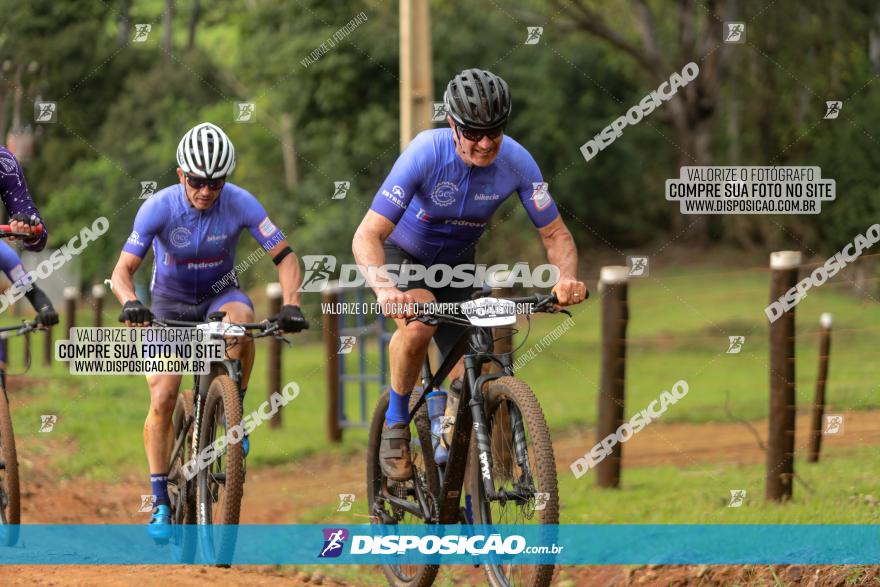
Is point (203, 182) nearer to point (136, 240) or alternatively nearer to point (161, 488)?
point (136, 240)

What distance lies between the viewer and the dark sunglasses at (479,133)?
6.68 m

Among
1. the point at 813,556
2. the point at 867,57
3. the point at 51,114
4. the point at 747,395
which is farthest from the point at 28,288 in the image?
the point at 867,57

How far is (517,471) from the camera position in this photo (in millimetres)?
6391

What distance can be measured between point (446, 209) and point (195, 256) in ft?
5.68

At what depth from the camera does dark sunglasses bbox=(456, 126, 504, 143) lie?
6.68 m

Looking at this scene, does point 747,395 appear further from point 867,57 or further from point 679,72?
point 679,72

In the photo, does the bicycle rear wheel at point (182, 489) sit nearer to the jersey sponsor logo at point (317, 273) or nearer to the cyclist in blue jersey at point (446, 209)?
the cyclist in blue jersey at point (446, 209)

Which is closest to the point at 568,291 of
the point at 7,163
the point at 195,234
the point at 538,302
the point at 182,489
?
the point at 538,302

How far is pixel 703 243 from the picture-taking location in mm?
31406

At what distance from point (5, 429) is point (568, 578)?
3.61m

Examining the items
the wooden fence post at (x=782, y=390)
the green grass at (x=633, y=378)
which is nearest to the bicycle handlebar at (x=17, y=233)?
the wooden fence post at (x=782, y=390)

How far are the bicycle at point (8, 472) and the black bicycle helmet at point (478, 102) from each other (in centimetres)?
325

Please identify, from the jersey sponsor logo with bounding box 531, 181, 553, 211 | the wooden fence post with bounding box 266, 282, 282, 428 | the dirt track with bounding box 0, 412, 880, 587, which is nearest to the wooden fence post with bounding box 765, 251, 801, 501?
the dirt track with bounding box 0, 412, 880, 587

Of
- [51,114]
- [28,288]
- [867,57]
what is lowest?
[28,288]
